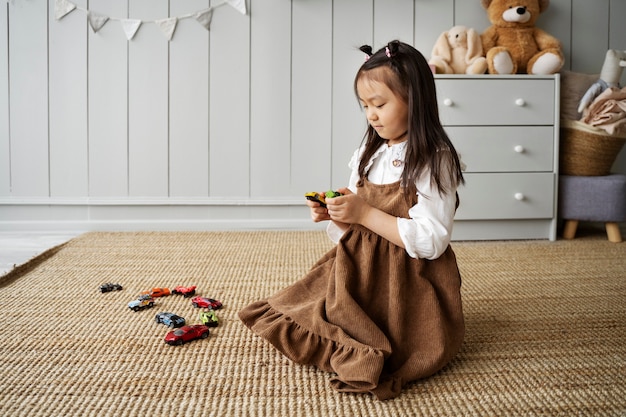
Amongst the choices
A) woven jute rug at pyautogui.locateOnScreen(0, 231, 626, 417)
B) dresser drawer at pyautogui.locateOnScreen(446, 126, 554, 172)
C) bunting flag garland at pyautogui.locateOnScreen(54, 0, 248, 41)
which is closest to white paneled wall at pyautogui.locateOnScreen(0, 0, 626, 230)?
bunting flag garland at pyautogui.locateOnScreen(54, 0, 248, 41)

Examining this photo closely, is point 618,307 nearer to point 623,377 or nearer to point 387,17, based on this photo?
point 623,377

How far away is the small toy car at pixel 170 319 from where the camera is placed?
4.24 ft

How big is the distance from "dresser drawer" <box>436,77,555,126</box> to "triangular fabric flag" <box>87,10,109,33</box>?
1.41 meters

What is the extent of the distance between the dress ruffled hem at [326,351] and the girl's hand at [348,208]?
215mm

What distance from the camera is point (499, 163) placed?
233cm

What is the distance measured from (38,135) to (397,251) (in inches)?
78.7

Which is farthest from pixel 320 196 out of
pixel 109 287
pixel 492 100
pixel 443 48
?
pixel 443 48

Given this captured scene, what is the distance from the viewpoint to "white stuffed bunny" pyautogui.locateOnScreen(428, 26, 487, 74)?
7.99 feet

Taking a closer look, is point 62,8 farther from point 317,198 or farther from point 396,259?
point 396,259

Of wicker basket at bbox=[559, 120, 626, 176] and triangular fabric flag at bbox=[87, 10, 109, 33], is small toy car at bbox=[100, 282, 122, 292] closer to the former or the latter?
triangular fabric flag at bbox=[87, 10, 109, 33]

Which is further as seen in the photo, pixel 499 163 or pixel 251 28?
pixel 251 28

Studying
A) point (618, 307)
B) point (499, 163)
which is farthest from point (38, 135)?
point (618, 307)

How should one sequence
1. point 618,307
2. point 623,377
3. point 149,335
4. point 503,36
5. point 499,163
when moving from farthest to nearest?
point 503,36 < point 499,163 < point 618,307 < point 149,335 < point 623,377

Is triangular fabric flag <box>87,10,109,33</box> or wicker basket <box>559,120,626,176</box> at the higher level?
triangular fabric flag <box>87,10,109,33</box>
